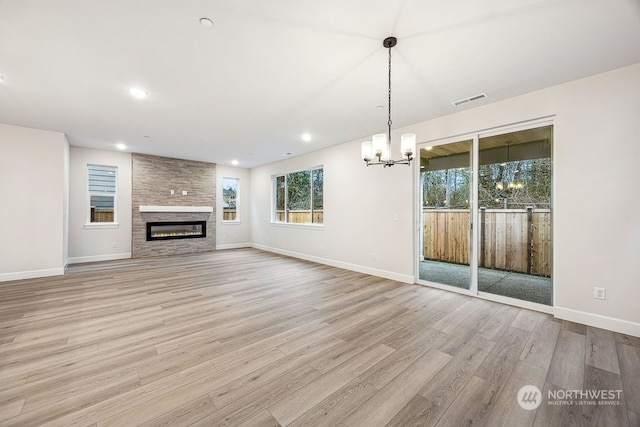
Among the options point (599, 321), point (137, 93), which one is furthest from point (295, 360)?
point (137, 93)

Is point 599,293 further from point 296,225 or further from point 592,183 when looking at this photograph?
point 296,225

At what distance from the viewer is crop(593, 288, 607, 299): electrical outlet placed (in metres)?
2.74

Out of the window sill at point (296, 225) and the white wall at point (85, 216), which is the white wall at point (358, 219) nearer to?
the window sill at point (296, 225)

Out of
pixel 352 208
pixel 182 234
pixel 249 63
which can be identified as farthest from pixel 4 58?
pixel 182 234

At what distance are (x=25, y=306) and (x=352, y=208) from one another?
523cm

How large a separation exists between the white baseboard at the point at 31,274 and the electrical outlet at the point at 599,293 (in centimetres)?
836

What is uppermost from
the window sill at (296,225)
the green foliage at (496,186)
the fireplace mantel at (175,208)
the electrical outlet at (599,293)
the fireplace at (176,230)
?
the green foliage at (496,186)

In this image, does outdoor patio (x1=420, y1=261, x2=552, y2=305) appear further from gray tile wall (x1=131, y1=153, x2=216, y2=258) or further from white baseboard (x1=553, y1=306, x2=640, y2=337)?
gray tile wall (x1=131, y1=153, x2=216, y2=258)

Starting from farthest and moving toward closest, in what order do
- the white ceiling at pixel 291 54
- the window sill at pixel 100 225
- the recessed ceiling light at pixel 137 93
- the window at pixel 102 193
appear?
the window at pixel 102 193
the window sill at pixel 100 225
the recessed ceiling light at pixel 137 93
the white ceiling at pixel 291 54

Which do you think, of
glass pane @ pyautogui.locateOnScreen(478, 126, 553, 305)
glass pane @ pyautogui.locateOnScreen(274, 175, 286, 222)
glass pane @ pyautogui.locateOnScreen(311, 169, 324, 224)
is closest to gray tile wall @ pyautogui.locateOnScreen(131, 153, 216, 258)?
glass pane @ pyautogui.locateOnScreen(274, 175, 286, 222)

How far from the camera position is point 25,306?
10.8ft

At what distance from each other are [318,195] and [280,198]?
1.90 meters

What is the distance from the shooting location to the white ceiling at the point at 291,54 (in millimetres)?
1936

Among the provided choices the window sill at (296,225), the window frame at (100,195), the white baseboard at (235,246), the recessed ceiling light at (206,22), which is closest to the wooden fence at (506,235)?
the window sill at (296,225)
